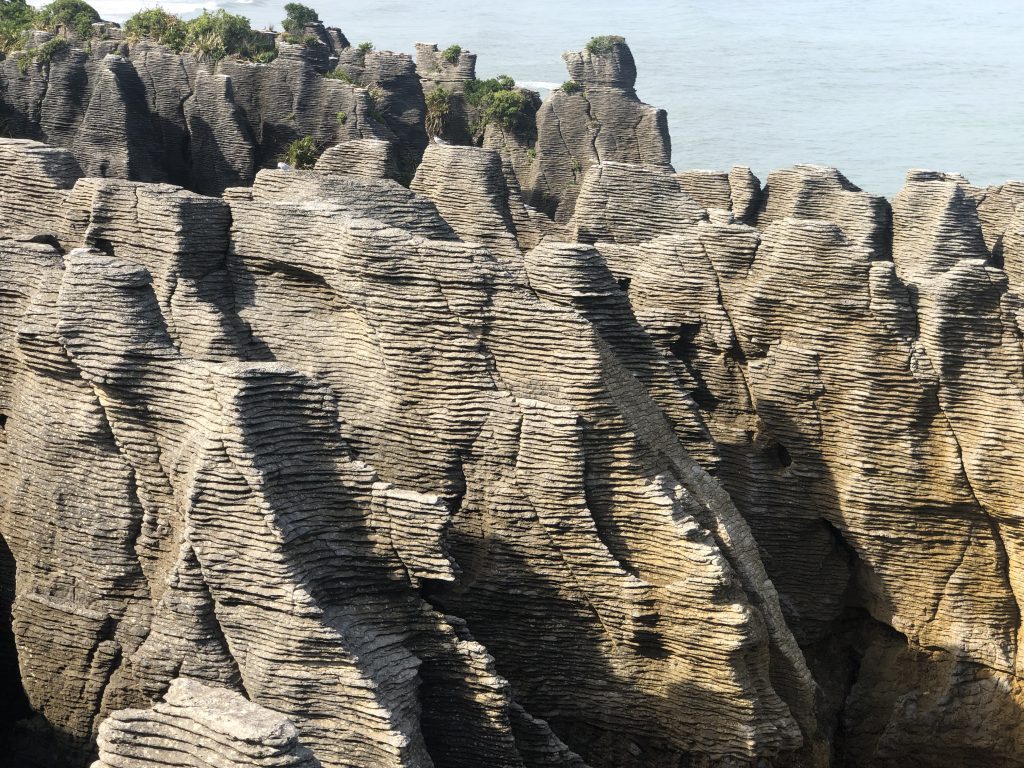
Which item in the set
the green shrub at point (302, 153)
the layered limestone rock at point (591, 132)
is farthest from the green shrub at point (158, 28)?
the layered limestone rock at point (591, 132)

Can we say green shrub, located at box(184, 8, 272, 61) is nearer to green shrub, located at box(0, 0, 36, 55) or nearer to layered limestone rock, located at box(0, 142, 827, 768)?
green shrub, located at box(0, 0, 36, 55)

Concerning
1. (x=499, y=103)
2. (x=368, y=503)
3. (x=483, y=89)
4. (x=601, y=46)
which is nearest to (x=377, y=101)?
(x=499, y=103)

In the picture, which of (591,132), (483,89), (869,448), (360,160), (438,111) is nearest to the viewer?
(869,448)

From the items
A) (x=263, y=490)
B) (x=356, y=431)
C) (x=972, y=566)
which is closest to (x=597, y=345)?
(x=356, y=431)

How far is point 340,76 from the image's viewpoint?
42.3 metres

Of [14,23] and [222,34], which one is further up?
[222,34]

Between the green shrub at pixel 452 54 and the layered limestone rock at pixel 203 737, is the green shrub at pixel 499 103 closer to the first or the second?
the green shrub at pixel 452 54

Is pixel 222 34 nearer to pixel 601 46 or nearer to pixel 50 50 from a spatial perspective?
pixel 50 50

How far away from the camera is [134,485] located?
14125 millimetres

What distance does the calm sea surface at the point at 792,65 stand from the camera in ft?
232

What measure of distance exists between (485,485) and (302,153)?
22027 mm

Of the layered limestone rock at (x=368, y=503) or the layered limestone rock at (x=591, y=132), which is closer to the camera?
the layered limestone rock at (x=368, y=503)

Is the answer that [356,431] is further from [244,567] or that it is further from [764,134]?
[764,134]

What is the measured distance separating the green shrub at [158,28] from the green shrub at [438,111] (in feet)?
29.5
